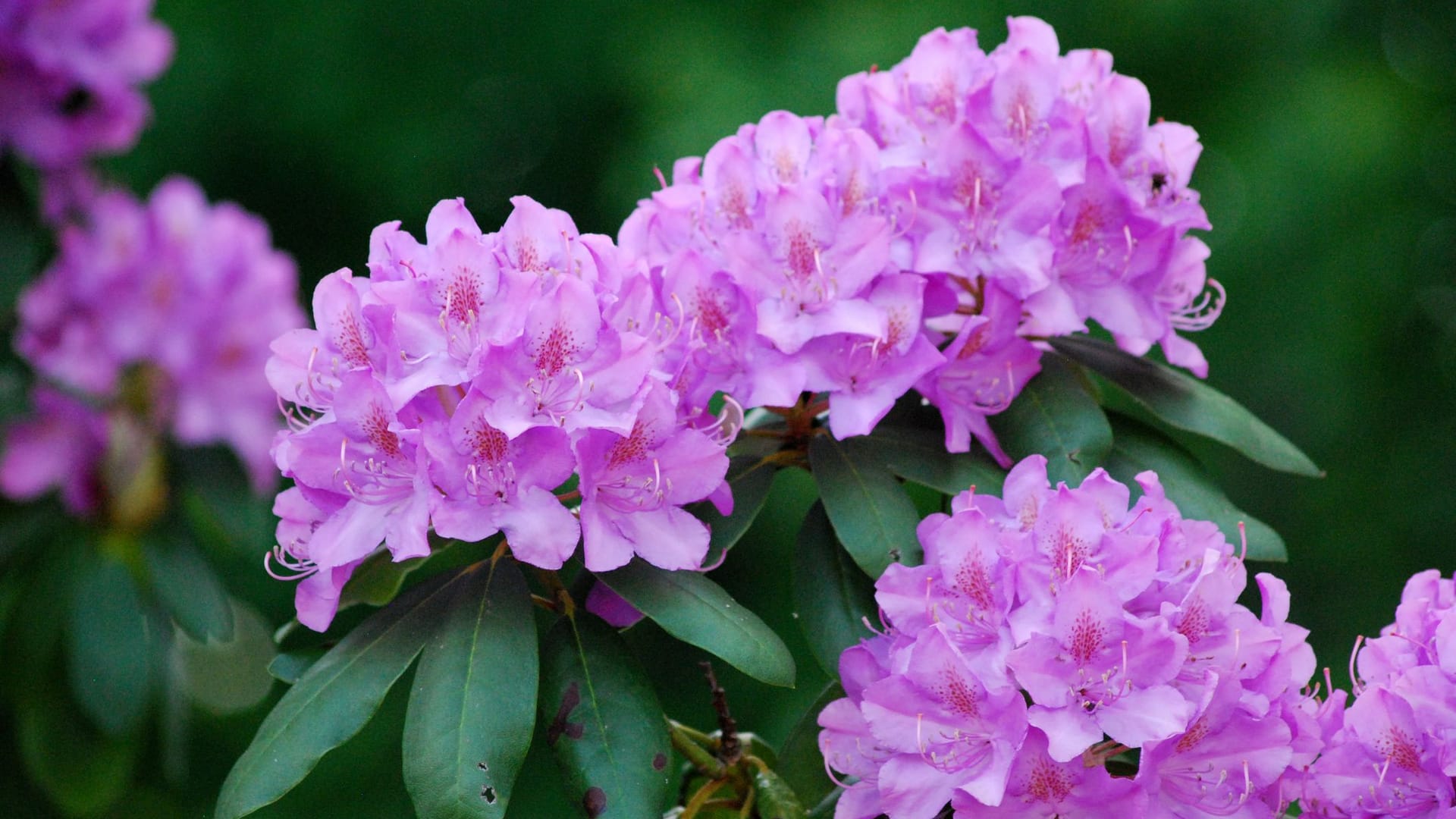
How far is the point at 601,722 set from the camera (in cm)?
96

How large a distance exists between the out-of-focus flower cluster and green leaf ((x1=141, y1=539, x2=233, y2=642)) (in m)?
0.45

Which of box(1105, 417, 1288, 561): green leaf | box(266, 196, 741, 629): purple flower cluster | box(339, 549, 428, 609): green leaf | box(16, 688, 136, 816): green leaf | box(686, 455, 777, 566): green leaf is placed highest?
box(266, 196, 741, 629): purple flower cluster

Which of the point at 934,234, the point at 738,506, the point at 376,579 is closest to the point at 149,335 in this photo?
the point at 376,579

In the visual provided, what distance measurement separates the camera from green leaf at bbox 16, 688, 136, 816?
1.86m

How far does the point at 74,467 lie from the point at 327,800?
148 centimetres

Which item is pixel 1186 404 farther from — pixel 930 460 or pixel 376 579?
pixel 376 579

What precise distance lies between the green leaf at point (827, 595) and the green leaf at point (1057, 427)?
15cm

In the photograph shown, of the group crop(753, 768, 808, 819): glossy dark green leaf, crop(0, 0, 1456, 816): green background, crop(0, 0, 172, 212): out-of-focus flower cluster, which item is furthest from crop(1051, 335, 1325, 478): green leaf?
crop(0, 0, 1456, 816): green background

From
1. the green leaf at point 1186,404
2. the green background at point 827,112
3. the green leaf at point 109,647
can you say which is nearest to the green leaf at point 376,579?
the green leaf at point 1186,404

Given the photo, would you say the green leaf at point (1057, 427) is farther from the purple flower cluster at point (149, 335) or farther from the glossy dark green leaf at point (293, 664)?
the purple flower cluster at point (149, 335)

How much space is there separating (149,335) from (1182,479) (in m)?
1.31

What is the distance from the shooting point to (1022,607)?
36.2 inches

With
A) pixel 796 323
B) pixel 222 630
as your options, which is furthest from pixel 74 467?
pixel 796 323

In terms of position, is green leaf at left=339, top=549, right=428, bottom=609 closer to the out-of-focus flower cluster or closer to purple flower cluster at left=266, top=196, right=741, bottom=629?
purple flower cluster at left=266, top=196, right=741, bottom=629
